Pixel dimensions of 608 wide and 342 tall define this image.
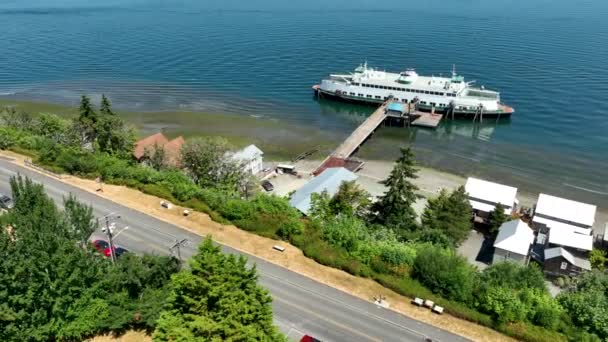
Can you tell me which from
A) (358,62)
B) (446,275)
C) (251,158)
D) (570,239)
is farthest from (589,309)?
(358,62)

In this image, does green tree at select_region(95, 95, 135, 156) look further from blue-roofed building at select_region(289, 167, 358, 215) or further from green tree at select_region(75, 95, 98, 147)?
blue-roofed building at select_region(289, 167, 358, 215)

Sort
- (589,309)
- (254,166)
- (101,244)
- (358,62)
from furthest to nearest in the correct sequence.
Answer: (358,62) → (254,166) → (101,244) → (589,309)

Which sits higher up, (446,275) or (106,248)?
(446,275)

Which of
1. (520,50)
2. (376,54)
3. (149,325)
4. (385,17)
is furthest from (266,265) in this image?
(385,17)

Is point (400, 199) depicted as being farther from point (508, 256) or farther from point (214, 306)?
point (214, 306)

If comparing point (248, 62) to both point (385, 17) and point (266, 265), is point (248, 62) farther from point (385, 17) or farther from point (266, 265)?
point (266, 265)

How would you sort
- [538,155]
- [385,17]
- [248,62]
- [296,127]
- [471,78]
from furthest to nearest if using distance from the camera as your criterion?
[385,17] < [248,62] < [471,78] < [296,127] < [538,155]
